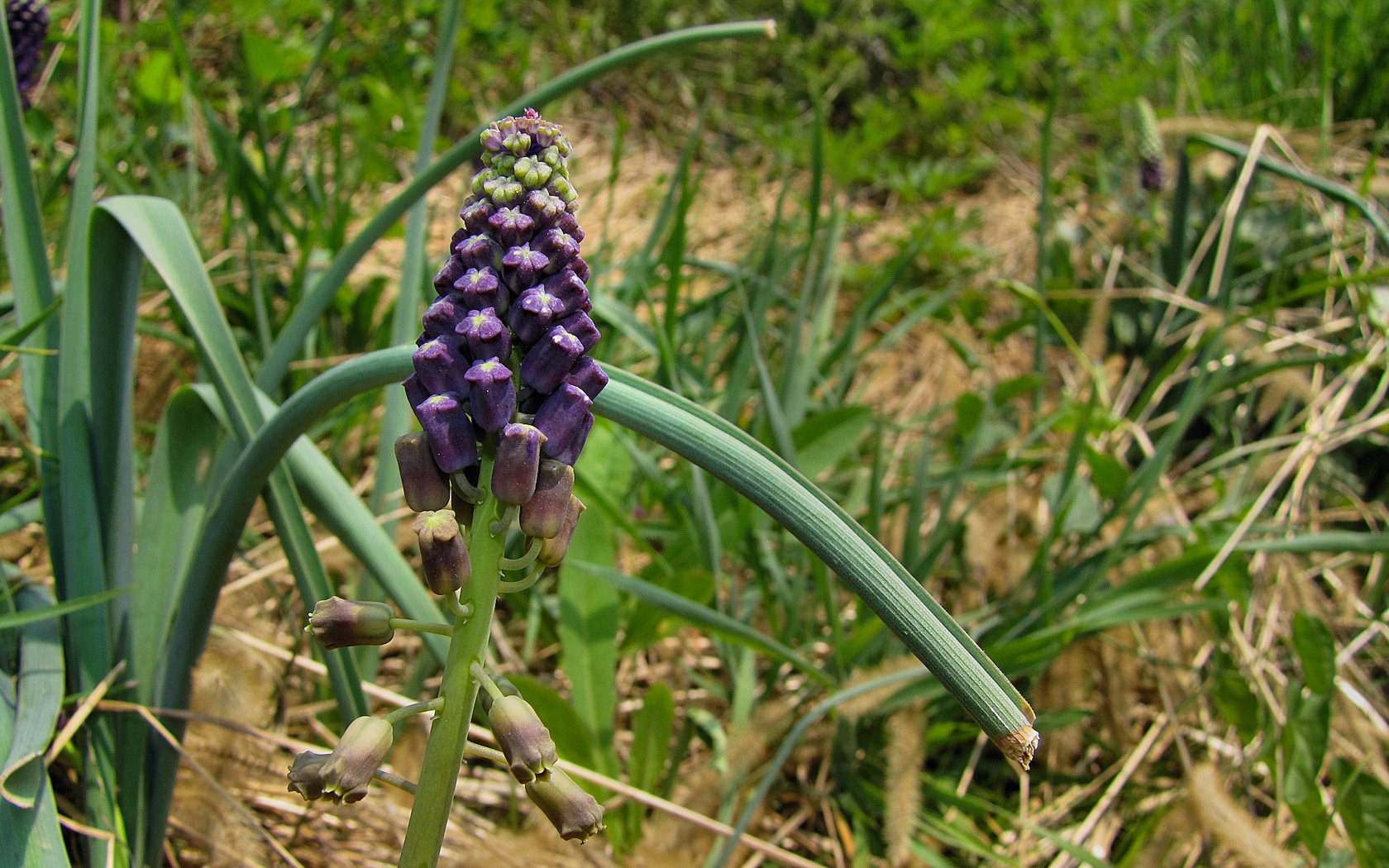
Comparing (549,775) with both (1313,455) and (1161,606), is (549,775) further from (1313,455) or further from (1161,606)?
(1313,455)

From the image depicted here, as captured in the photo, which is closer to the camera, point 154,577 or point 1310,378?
point 154,577

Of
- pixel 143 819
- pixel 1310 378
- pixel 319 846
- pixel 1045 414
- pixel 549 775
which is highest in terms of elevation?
pixel 1310 378

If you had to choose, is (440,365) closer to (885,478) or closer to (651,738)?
(651,738)

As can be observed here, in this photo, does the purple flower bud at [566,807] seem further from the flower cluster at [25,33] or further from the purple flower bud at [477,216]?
the flower cluster at [25,33]

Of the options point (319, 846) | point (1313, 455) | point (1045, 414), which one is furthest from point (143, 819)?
point (1313, 455)

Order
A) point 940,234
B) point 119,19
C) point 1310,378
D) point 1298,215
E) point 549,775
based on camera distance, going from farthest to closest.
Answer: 1. point 119,19
2. point 940,234
3. point 1298,215
4. point 1310,378
5. point 549,775

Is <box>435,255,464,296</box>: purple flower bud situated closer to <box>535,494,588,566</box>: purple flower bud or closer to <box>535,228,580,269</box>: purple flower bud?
<box>535,228,580,269</box>: purple flower bud

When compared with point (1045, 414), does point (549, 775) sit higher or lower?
lower
